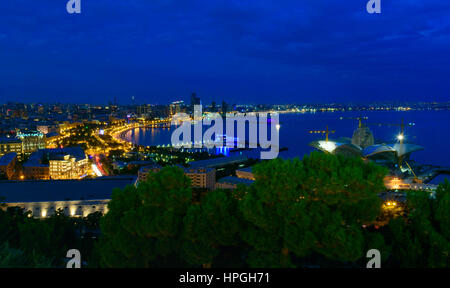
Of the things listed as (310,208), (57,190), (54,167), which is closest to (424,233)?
(310,208)

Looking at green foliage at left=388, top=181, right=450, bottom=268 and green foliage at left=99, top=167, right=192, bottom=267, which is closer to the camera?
green foliage at left=388, top=181, right=450, bottom=268

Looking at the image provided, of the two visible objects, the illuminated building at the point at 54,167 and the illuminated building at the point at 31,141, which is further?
the illuminated building at the point at 31,141

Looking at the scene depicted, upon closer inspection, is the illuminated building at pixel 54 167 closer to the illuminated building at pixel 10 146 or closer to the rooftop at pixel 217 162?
the rooftop at pixel 217 162

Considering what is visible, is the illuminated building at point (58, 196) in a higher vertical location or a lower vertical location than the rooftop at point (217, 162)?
lower

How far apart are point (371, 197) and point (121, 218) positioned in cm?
201

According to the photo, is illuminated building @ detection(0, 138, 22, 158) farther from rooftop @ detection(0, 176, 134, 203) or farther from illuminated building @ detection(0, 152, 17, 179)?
rooftop @ detection(0, 176, 134, 203)

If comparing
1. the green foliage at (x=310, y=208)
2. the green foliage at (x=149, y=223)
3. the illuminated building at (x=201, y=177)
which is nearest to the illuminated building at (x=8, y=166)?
the illuminated building at (x=201, y=177)

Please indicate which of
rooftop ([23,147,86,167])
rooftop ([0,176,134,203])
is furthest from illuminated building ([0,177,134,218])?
rooftop ([23,147,86,167])

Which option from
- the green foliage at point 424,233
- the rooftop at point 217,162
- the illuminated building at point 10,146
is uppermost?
the illuminated building at point 10,146

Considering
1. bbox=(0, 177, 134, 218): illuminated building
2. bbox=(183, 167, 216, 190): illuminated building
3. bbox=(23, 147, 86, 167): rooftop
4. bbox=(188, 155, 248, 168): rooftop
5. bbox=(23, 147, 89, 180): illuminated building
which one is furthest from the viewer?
bbox=(188, 155, 248, 168): rooftop

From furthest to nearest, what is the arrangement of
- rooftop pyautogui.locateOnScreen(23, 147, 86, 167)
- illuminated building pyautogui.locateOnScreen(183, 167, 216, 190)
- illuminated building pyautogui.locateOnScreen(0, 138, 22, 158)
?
illuminated building pyautogui.locateOnScreen(0, 138, 22, 158) < rooftop pyautogui.locateOnScreen(23, 147, 86, 167) < illuminated building pyautogui.locateOnScreen(183, 167, 216, 190)
